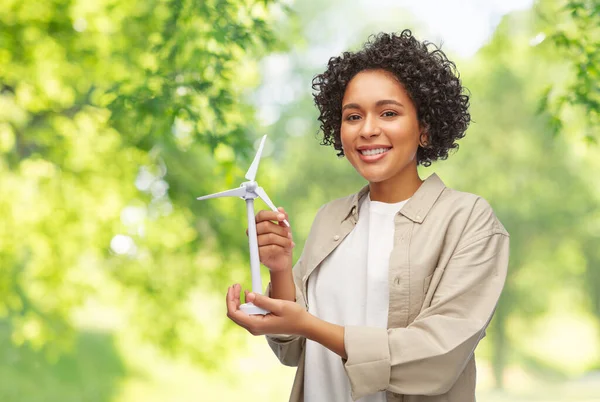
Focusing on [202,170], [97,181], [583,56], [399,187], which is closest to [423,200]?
[399,187]

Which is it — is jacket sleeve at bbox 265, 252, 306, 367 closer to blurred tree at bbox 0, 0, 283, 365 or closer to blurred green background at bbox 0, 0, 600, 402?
blurred green background at bbox 0, 0, 600, 402

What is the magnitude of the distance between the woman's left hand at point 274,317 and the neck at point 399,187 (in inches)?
17.3

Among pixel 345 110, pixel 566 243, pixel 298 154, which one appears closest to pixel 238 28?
pixel 345 110

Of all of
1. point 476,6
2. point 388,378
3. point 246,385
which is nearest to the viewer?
point 388,378

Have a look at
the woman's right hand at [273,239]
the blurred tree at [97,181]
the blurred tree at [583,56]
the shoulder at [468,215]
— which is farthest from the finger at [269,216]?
the blurred tree at [97,181]

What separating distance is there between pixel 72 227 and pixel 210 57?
2.73 m

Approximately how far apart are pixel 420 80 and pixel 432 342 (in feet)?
1.97

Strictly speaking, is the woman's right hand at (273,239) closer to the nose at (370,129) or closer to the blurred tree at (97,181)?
the nose at (370,129)

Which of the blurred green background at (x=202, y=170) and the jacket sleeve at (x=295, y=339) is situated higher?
the blurred green background at (x=202, y=170)

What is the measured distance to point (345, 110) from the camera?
5.85ft

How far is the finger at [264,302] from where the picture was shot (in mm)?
1498

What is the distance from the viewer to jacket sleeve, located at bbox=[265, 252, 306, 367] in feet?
6.13

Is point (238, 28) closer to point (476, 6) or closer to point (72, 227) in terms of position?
point (72, 227)

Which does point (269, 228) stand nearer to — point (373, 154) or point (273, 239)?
point (273, 239)
